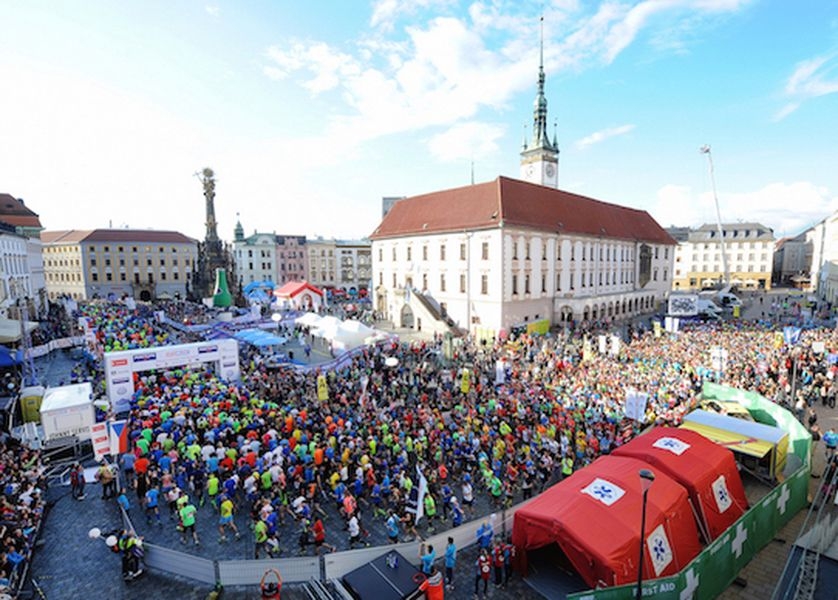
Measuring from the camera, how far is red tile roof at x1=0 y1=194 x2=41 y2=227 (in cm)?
5775

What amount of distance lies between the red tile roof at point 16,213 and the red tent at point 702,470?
7690cm

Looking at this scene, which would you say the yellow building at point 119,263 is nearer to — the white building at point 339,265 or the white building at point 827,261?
the white building at point 339,265

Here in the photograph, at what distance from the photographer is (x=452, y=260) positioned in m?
39.4

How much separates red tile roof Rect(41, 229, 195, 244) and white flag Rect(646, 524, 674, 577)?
283ft

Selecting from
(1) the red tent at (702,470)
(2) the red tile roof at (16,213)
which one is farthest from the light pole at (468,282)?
(2) the red tile roof at (16,213)

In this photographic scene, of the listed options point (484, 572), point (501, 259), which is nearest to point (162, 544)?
point (484, 572)

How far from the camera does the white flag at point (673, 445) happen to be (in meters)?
11.7

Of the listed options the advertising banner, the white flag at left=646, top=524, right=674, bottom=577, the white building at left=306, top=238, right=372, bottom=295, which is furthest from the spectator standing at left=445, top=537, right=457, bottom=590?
the white building at left=306, top=238, right=372, bottom=295

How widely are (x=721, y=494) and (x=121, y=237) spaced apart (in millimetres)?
88575

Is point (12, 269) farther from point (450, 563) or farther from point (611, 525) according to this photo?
point (611, 525)

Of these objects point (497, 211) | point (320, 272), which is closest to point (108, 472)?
point (497, 211)

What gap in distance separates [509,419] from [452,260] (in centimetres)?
2373

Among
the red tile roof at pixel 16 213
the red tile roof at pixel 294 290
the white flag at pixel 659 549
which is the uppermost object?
the red tile roof at pixel 16 213

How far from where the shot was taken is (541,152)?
200ft
